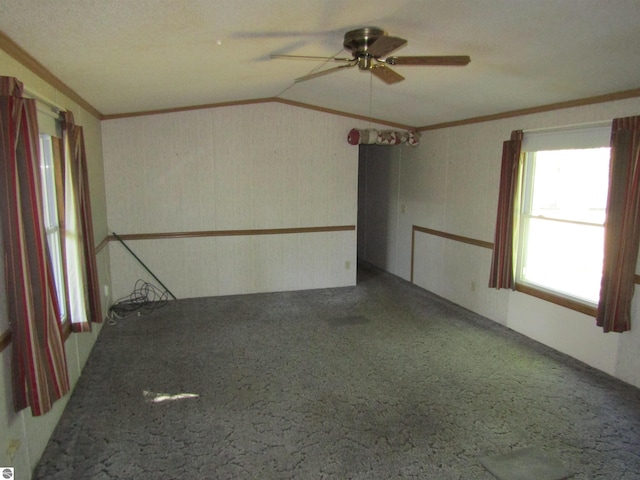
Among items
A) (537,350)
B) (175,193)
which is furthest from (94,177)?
(537,350)

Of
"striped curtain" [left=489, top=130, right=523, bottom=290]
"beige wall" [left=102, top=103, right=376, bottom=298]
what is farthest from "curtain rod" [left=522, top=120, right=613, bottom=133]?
"beige wall" [left=102, top=103, right=376, bottom=298]

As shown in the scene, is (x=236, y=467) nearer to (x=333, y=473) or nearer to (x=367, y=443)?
(x=333, y=473)

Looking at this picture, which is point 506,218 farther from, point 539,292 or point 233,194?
point 233,194

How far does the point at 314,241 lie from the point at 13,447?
4260mm

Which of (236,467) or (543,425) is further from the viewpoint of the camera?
(543,425)

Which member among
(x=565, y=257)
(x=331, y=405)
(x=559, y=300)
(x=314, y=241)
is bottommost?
(x=331, y=405)

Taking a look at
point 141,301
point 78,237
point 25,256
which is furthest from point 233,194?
point 25,256

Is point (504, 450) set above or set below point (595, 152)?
below

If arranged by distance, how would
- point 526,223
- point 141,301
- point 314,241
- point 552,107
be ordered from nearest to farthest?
point 552,107 → point 526,223 → point 141,301 → point 314,241

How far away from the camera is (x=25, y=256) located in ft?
6.94

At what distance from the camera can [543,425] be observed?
9.26 ft

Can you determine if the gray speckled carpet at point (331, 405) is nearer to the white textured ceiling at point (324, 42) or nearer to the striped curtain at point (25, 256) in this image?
the striped curtain at point (25, 256)

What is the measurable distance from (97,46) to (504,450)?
335 cm

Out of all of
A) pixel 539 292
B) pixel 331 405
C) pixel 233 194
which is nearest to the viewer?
pixel 331 405
